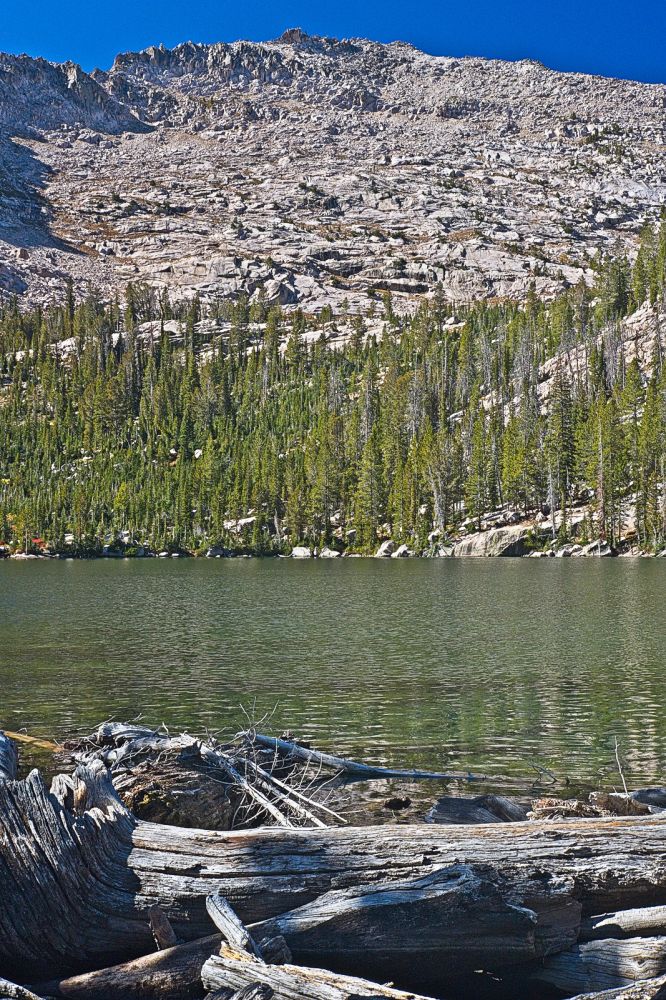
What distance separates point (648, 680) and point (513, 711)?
693 centimetres

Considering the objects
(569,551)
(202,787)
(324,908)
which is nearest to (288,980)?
(324,908)

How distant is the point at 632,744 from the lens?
18.7 metres

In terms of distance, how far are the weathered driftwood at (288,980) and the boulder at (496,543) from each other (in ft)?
398

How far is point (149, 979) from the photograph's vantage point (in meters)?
6.79

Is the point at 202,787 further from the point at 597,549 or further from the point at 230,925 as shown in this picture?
the point at 597,549

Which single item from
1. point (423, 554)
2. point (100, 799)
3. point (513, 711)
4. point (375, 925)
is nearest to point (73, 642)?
point (513, 711)

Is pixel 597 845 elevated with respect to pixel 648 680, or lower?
elevated

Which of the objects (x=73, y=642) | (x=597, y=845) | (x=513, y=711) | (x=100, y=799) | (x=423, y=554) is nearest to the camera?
(x=597, y=845)

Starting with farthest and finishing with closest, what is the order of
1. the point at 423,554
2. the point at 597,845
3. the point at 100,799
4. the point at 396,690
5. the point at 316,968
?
the point at 423,554 < the point at 396,690 < the point at 100,799 < the point at 597,845 < the point at 316,968

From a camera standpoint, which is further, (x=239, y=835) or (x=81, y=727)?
(x=81, y=727)

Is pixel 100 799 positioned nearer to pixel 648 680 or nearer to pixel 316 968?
pixel 316 968

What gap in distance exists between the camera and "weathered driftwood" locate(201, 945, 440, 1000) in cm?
602

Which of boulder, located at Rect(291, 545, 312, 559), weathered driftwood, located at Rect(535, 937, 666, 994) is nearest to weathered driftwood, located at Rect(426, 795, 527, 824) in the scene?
weathered driftwood, located at Rect(535, 937, 666, 994)

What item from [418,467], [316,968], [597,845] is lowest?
[316,968]
